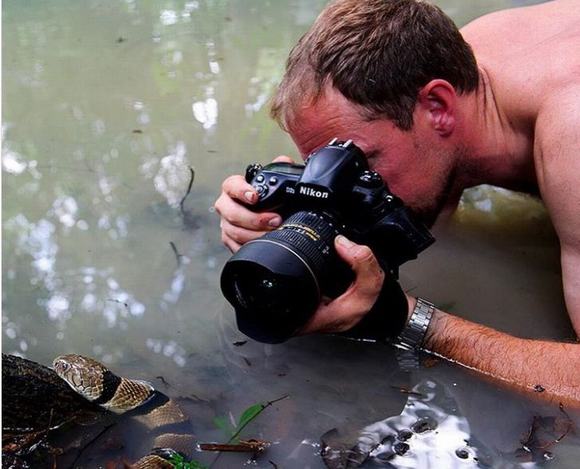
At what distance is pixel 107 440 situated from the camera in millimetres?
1921

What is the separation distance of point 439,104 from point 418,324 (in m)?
0.66

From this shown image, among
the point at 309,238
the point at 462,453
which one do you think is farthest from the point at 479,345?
the point at 309,238

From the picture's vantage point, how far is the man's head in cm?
223

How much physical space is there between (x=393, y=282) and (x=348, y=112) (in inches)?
20.6

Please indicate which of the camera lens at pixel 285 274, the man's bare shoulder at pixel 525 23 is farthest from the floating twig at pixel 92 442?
the man's bare shoulder at pixel 525 23

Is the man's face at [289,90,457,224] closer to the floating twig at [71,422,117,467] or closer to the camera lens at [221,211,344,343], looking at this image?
the camera lens at [221,211,344,343]

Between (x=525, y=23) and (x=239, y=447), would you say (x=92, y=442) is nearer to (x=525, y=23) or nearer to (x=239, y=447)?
(x=239, y=447)

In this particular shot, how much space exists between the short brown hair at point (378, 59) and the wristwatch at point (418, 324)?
1.73ft

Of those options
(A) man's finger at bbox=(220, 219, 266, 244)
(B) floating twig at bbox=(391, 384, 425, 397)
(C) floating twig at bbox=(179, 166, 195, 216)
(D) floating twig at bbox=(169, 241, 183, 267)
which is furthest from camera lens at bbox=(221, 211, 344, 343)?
(C) floating twig at bbox=(179, 166, 195, 216)

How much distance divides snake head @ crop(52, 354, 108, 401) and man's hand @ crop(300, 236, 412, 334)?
55cm

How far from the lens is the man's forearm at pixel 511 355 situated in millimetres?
1950

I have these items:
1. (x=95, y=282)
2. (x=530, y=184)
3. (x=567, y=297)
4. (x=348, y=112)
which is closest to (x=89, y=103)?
(x=95, y=282)

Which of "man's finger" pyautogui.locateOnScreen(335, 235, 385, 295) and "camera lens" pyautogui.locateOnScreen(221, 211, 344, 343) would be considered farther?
"man's finger" pyautogui.locateOnScreen(335, 235, 385, 295)

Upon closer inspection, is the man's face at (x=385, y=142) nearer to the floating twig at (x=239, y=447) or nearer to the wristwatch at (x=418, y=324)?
the wristwatch at (x=418, y=324)
